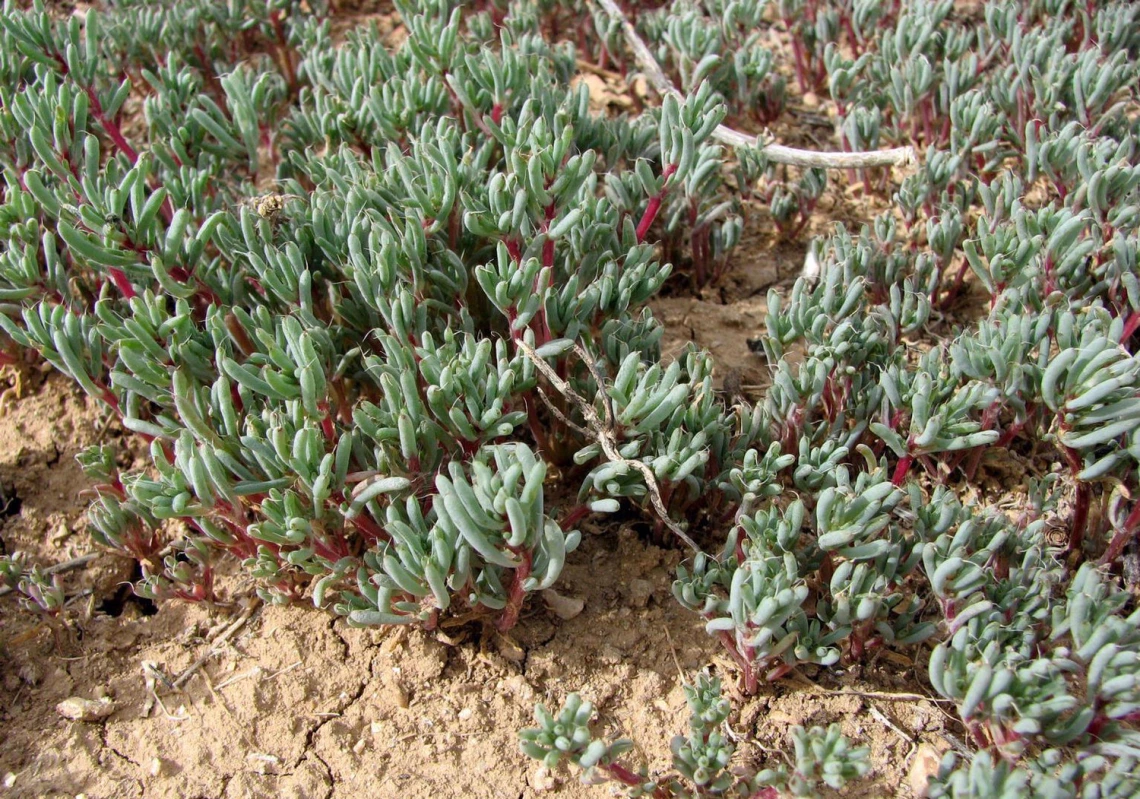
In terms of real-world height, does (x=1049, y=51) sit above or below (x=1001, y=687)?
above

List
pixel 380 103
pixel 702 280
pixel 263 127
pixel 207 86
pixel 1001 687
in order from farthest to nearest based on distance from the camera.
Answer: pixel 207 86 → pixel 263 127 → pixel 702 280 → pixel 380 103 → pixel 1001 687

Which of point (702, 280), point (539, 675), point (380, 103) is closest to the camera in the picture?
point (539, 675)

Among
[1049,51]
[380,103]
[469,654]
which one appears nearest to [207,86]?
[380,103]

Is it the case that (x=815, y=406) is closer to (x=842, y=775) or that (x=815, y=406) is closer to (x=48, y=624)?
(x=842, y=775)

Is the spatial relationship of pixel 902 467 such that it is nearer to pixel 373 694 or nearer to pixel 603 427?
pixel 603 427

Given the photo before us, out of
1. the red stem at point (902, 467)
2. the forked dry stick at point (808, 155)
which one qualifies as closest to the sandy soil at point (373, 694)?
the red stem at point (902, 467)

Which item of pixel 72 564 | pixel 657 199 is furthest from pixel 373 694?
pixel 657 199
